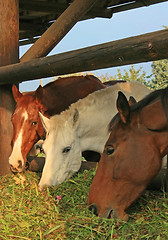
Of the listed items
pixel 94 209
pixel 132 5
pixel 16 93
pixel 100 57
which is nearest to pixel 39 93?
pixel 16 93

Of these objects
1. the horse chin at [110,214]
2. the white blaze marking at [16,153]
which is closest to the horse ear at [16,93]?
the white blaze marking at [16,153]

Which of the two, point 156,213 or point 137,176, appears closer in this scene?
point 137,176

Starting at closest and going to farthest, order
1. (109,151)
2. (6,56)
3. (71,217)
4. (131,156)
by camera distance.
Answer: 1. (131,156)
2. (109,151)
3. (71,217)
4. (6,56)

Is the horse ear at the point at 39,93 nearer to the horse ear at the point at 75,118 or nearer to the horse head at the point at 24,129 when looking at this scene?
the horse head at the point at 24,129

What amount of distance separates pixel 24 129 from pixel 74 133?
0.66 meters

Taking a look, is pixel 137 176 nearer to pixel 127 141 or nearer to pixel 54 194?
pixel 127 141

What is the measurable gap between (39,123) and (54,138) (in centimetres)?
60

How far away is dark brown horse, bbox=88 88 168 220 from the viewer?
2.03 metres

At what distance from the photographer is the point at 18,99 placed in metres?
3.79

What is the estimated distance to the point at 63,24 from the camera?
3750 mm

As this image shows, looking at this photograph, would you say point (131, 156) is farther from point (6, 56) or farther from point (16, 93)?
point (6, 56)

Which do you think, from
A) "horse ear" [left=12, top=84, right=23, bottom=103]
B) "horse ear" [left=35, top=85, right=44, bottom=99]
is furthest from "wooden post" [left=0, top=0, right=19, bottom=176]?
"horse ear" [left=35, top=85, right=44, bottom=99]

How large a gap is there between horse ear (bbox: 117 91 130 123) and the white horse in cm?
82

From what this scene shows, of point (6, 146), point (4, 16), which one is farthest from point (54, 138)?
point (4, 16)
